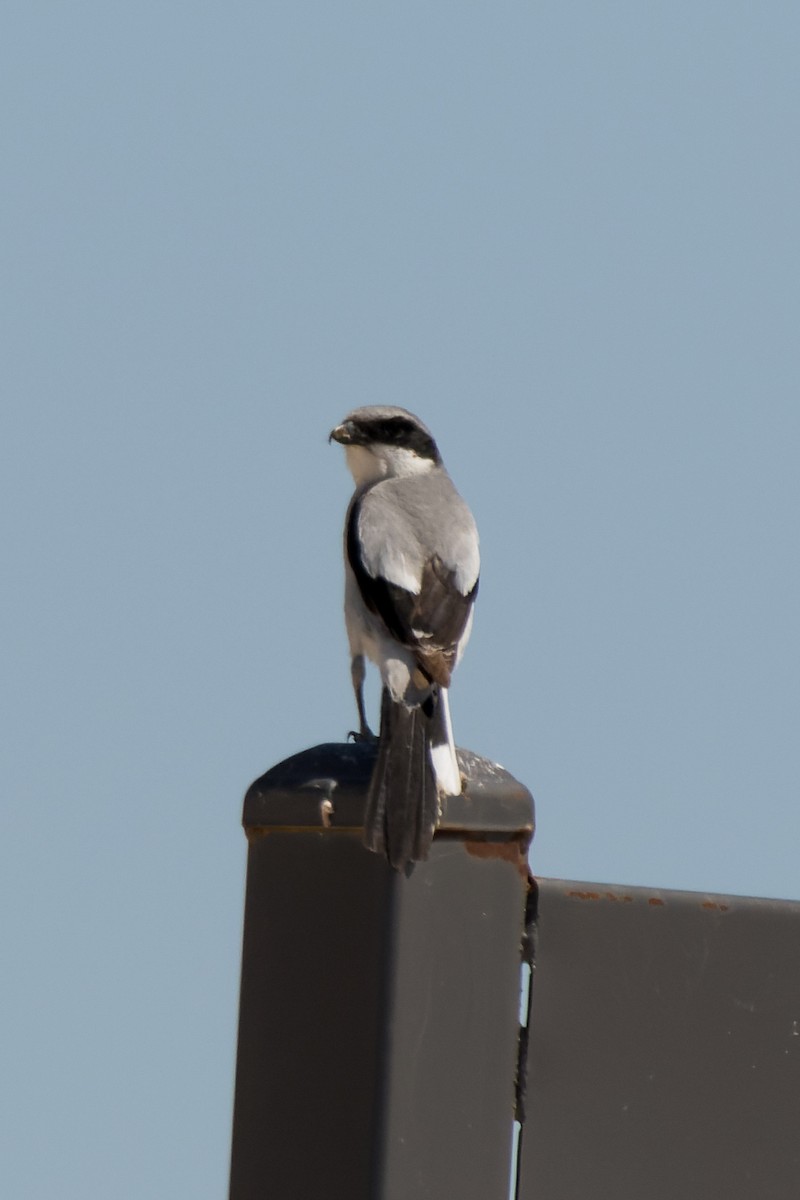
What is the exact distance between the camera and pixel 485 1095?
370cm

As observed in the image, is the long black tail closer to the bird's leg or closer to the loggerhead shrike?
the loggerhead shrike

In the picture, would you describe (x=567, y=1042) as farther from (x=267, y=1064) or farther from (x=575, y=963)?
(x=267, y=1064)

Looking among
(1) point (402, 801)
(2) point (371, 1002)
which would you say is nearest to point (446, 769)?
(1) point (402, 801)

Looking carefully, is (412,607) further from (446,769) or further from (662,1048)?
(662,1048)

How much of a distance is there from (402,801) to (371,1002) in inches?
Result: 13.9

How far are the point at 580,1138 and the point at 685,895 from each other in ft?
1.56

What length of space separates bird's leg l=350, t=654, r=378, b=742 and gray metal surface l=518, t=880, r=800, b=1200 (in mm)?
1990

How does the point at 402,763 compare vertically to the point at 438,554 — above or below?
below

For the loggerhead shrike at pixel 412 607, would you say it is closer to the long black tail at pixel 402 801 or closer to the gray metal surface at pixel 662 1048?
the long black tail at pixel 402 801

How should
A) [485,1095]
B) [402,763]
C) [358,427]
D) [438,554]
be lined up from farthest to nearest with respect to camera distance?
[358,427] < [438,554] < [402,763] < [485,1095]

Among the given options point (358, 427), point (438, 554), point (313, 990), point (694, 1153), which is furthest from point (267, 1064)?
point (358, 427)

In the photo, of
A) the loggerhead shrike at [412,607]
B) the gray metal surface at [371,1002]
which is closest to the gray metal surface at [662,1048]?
the gray metal surface at [371,1002]

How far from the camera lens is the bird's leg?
18.9ft

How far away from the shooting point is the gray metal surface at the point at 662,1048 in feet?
12.2
